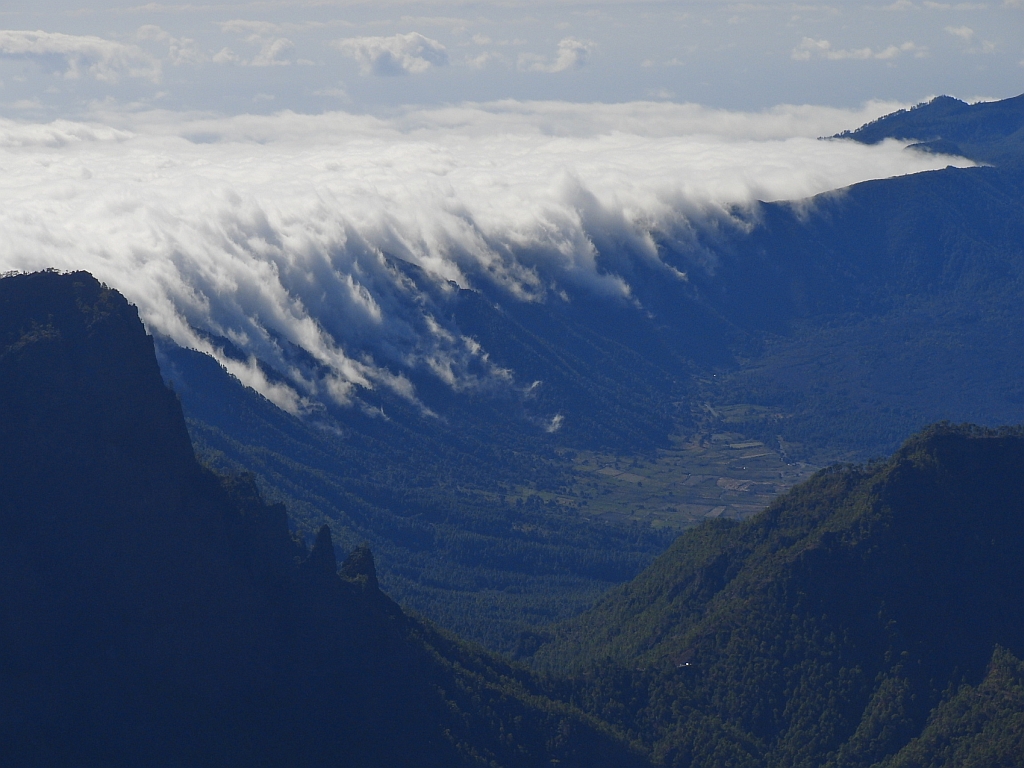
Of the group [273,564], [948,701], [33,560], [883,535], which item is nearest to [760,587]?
[883,535]

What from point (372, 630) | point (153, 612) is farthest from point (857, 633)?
point (153, 612)

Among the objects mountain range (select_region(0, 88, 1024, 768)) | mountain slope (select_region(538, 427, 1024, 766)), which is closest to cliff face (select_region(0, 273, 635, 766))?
mountain range (select_region(0, 88, 1024, 768))

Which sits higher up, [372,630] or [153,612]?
[153,612]

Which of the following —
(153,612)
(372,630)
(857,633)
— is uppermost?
(153,612)

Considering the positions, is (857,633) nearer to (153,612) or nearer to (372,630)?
(372,630)

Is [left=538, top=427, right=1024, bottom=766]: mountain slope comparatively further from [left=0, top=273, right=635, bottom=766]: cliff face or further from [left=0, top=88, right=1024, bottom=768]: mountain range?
[left=0, top=273, right=635, bottom=766]: cliff face
